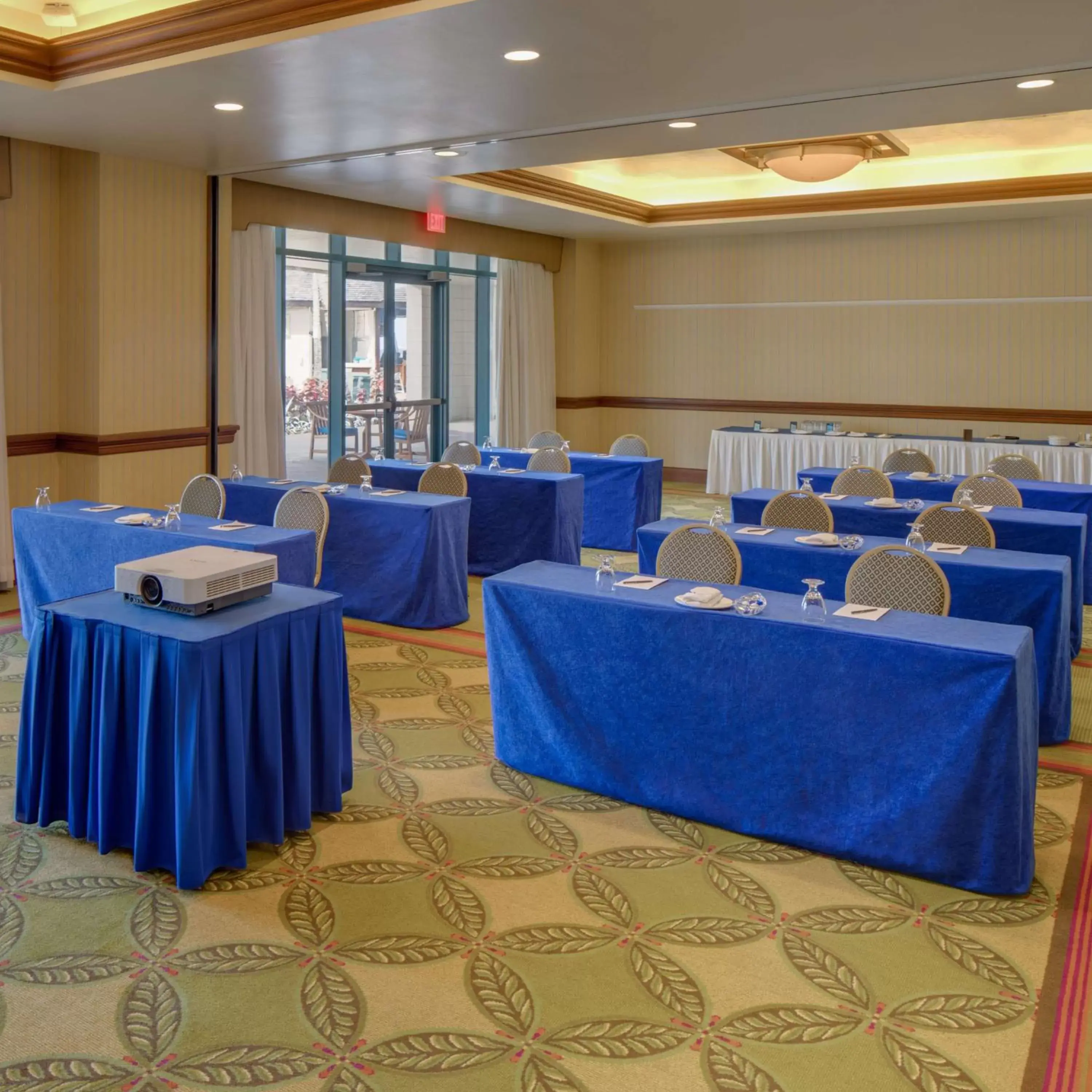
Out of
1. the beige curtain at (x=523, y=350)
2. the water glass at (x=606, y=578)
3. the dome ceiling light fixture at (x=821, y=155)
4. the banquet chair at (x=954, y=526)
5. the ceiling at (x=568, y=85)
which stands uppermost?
the dome ceiling light fixture at (x=821, y=155)

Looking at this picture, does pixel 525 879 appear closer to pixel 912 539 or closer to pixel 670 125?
pixel 912 539

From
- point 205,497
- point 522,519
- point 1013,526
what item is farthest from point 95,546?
point 1013,526

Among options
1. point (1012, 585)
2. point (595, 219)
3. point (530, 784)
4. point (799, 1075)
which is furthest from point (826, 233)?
point (799, 1075)

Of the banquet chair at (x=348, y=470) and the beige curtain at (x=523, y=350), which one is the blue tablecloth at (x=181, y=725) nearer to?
the banquet chair at (x=348, y=470)

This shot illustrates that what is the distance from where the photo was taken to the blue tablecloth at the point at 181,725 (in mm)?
3465

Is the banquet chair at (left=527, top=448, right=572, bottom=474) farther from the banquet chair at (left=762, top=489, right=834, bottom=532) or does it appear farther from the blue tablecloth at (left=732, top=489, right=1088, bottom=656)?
the banquet chair at (left=762, top=489, right=834, bottom=532)

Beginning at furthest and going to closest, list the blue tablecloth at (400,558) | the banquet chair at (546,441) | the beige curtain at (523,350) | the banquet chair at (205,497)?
the beige curtain at (523,350) → the banquet chair at (546,441) → the banquet chair at (205,497) → the blue tablecloth at (400,558)

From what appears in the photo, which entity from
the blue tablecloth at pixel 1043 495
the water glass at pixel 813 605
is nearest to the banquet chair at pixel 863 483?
the blue tablecloth at pixel 1043 495

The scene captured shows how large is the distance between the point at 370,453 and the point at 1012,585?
8.23m

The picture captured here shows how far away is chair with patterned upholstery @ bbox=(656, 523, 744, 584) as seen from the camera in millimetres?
5137

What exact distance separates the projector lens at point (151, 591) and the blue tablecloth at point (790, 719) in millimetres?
1285

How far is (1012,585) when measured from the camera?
5.13 metres

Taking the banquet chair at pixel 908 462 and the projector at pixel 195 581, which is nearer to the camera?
the projector at pixel 195 581

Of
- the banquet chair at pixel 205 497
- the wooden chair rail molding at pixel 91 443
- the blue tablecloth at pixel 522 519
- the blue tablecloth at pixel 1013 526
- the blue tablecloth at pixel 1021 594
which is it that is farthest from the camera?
the blue tablecloth at pixel 522 519
